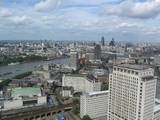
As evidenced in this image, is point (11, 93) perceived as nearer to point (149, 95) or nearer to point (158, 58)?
point (149, 95)

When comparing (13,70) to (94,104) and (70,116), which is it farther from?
(94,104)

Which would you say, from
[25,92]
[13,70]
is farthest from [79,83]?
[13,70]

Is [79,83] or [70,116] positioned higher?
[79,83]

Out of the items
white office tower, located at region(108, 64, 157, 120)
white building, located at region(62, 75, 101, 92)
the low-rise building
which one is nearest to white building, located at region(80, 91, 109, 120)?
white office tower, located at region(108, 64, 157, 120)

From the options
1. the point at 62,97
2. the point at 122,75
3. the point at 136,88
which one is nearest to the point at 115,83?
the point at 122,75

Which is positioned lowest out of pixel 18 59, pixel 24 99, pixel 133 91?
pixel 24 99

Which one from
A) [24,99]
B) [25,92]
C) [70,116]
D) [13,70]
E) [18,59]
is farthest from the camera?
[18,59]

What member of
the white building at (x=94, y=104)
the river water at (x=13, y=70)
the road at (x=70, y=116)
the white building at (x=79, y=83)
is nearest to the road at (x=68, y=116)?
the road at (x=70, y=116)

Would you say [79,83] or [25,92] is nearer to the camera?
[25,92]

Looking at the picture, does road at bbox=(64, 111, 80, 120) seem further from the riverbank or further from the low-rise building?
the riverbank
